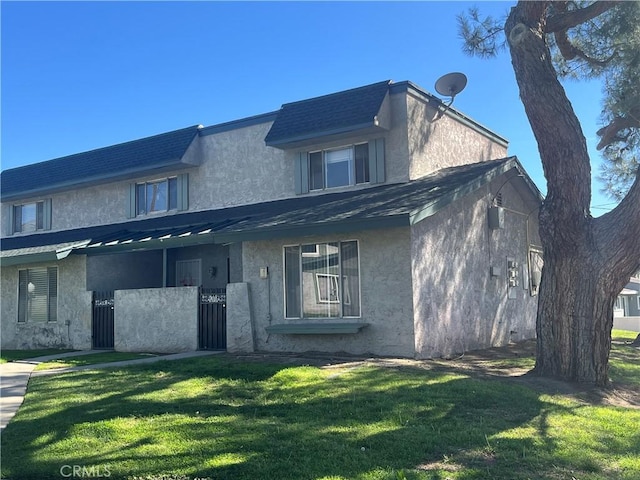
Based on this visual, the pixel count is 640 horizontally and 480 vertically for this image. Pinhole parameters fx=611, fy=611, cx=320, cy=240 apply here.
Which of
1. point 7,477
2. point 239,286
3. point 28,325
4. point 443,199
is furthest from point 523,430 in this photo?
point 28,325

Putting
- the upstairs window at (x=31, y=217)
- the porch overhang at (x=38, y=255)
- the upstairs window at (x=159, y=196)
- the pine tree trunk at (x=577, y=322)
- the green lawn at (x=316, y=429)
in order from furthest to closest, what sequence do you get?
1. the upstairs window at (x=31, y=217)
2. the upstairs window at (x=159, y=196)
3. the porch overhang at (x=38, y=255)
4. the pine tree trunk at (x=577, y=322)
5. the green lawn at (x=316, y=429)

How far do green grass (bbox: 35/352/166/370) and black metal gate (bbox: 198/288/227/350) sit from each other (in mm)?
1258

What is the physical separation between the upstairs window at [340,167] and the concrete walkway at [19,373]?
4986 mm

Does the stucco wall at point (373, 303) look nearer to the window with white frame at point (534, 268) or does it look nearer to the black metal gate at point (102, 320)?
the black metal gate at point (102, 320)

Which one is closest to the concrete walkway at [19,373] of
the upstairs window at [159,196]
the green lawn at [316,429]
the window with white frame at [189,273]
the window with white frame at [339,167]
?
the green lawn at [316,429]

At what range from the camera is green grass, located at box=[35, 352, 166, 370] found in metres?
12.1

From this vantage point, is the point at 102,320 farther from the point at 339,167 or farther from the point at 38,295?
the point at 339,167

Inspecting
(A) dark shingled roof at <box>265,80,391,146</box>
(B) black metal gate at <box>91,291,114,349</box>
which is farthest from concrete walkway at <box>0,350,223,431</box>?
(A) dark shingled roof at <box>265,80,391,146</box>

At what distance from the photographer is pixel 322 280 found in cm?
1284

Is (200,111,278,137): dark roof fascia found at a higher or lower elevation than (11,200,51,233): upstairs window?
higher

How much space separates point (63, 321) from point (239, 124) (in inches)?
285

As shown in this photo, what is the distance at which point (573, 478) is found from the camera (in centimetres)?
529

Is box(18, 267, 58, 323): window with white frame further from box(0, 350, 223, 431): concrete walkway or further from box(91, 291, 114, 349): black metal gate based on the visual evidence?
box(0, 350, 223, 431): concrete walkway

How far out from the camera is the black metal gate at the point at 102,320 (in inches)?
620
